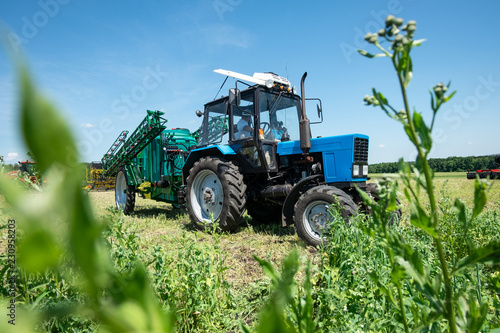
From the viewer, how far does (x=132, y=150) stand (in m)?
8.29

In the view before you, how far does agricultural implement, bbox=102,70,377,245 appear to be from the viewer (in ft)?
15.5

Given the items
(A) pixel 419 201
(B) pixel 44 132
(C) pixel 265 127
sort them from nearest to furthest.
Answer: (B) pixel 44 132, (A) pixel 419 201, (C) pixel 265 127

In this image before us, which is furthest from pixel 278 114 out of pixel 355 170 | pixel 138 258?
pixel 138 258

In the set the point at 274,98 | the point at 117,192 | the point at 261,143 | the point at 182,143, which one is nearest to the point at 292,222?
the point at 261,143

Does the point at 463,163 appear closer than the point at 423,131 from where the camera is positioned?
No

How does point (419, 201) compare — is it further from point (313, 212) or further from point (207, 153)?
point (207, 153)

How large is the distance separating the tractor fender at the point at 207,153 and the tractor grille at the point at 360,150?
1.97 meters

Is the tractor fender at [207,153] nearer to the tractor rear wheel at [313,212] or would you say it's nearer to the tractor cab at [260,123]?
the tractor cab at [260,123]

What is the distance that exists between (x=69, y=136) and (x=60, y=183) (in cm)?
2

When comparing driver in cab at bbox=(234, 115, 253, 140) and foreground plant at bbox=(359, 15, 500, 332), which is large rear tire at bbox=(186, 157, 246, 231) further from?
foreground plant at bbox=(359, 15, 500, 332)

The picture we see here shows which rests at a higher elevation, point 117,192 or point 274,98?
point 274,98

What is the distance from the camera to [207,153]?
6031 mm

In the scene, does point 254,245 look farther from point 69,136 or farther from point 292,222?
point 69,136

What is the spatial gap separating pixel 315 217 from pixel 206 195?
82.4 inches
